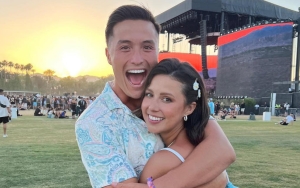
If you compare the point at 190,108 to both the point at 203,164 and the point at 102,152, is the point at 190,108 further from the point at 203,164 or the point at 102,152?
the point at 102,152

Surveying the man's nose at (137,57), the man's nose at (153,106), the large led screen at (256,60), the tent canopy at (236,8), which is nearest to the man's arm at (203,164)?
the man's nose at (153,106)

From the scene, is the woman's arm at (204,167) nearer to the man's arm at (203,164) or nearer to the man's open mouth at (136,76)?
the man's arm at (203,164)

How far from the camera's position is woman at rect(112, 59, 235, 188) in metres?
1.92

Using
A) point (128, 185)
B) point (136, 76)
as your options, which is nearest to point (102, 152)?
point (128, 185)

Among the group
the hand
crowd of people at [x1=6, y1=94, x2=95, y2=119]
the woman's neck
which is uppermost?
the woman's neck

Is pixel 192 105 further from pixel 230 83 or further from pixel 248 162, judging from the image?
pixel 230 83

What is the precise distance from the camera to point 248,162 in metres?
7.95

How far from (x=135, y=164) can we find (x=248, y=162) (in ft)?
21.7

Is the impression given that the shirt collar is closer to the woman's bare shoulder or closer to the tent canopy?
the woman's bare shoulder

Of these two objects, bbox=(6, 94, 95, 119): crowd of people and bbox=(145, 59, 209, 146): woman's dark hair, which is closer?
bbox=(145, 59, 209, 146): woman's dark hair

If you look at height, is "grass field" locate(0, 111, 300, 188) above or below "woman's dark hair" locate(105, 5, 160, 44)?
below

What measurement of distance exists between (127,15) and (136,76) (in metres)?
0.41

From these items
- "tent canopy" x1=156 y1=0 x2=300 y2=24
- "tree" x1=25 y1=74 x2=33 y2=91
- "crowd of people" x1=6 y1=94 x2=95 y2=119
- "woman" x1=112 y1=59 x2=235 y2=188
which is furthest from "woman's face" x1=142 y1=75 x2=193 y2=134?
"tree" x1=25 y1=74 x2=33 y2=91

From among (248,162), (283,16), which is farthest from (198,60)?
(248,162)
